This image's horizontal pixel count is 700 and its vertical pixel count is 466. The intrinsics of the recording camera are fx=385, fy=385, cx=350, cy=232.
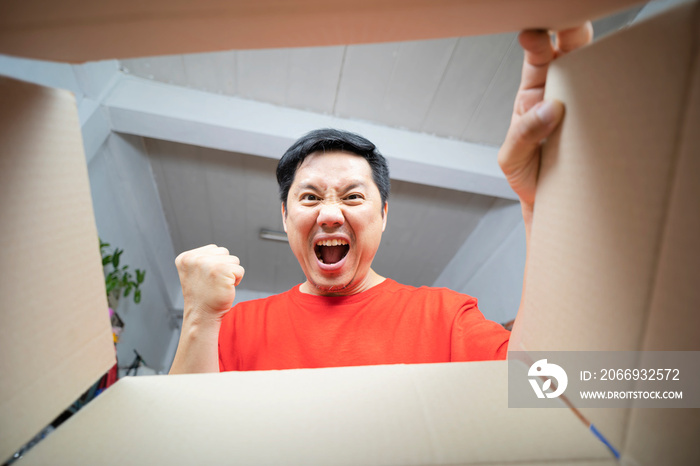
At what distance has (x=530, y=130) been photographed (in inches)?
14.8

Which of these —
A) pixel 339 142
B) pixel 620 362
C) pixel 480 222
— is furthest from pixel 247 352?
pixel 480 222

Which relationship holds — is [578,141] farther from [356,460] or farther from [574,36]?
[356,460]

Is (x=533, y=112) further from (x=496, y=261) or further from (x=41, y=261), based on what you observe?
(x=496, y=261)

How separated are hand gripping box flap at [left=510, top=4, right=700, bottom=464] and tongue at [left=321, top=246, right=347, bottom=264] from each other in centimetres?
91

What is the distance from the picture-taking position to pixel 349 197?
3.53 ft

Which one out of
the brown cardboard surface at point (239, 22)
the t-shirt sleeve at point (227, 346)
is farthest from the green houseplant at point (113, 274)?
the brown cardboard surface at point (239, 22)

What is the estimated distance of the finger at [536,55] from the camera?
1.21ft

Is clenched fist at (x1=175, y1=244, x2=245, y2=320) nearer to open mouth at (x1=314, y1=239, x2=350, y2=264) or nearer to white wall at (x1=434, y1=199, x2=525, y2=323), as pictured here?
open mouth at (x1=314, y1=239, x2=350, y2=264)

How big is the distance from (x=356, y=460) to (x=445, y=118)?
1.85 m

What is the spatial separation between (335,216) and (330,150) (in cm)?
22

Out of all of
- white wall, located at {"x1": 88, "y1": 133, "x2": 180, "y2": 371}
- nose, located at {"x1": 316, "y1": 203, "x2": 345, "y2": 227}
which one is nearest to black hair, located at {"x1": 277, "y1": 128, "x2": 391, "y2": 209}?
nose, located at {"x1": 316, "y1": 203, "x2": 345, "y2": 227}

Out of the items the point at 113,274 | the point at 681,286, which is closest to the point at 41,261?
the point at 681,286

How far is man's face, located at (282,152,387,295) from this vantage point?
3.45 feet

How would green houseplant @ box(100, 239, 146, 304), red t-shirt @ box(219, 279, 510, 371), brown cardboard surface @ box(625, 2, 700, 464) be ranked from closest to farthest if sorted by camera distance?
brown cardboard surface @ box(625, 2, 700, 464), red t-shirt @ box(219, 279, 510, 371), green houseplant @ box(100, 239, 146, 304)
